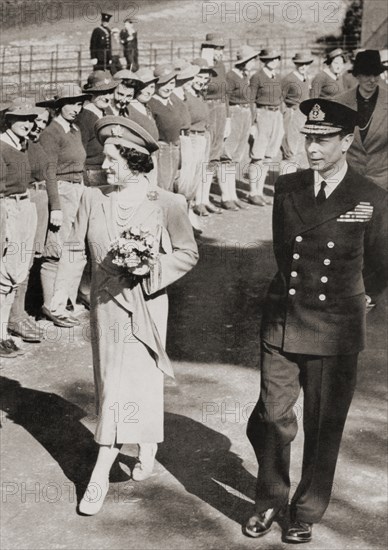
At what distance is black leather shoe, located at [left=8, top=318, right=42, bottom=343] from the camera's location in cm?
970

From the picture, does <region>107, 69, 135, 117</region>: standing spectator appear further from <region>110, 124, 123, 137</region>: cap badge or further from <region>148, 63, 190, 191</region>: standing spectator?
<region>110, 124, 123, 137</region>: cap badge

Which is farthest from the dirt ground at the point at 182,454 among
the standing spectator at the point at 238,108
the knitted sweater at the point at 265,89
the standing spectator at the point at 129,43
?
the standing spectator at the point at 129,43

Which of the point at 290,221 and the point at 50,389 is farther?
the point at 50,389

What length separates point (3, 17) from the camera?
959 inches

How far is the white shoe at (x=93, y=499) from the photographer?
6.45m

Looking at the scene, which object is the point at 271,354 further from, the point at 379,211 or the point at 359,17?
the point at 359,17

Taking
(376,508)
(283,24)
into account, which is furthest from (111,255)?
(283,24)

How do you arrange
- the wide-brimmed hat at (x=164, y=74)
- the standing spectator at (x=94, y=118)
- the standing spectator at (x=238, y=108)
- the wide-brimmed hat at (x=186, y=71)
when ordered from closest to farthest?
the standing spectator at (x=94, y=118) < the wide-brimmed hat at (x=164, y=74) < the wide-brimmed hat at (x=186, y=71) < the standing spectator at (x=238, y=108)

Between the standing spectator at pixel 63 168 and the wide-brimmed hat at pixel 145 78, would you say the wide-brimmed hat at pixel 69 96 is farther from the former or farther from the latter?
the wide-brimmed hat at pixel 145 78

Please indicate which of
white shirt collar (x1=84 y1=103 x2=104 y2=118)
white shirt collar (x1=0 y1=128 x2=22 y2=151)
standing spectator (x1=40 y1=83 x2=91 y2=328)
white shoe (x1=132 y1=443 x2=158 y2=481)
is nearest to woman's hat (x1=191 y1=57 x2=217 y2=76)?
white shirt collar (x1=84 y1=103 x2=104 y2=118)

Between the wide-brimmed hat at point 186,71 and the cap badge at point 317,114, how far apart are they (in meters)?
7.58

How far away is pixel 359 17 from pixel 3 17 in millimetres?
10686

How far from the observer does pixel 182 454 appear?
24.0 ft

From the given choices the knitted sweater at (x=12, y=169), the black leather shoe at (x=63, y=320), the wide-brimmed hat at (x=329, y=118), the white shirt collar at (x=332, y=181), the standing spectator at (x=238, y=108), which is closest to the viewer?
the wide-brimmed hat at (x=329, y=118)
